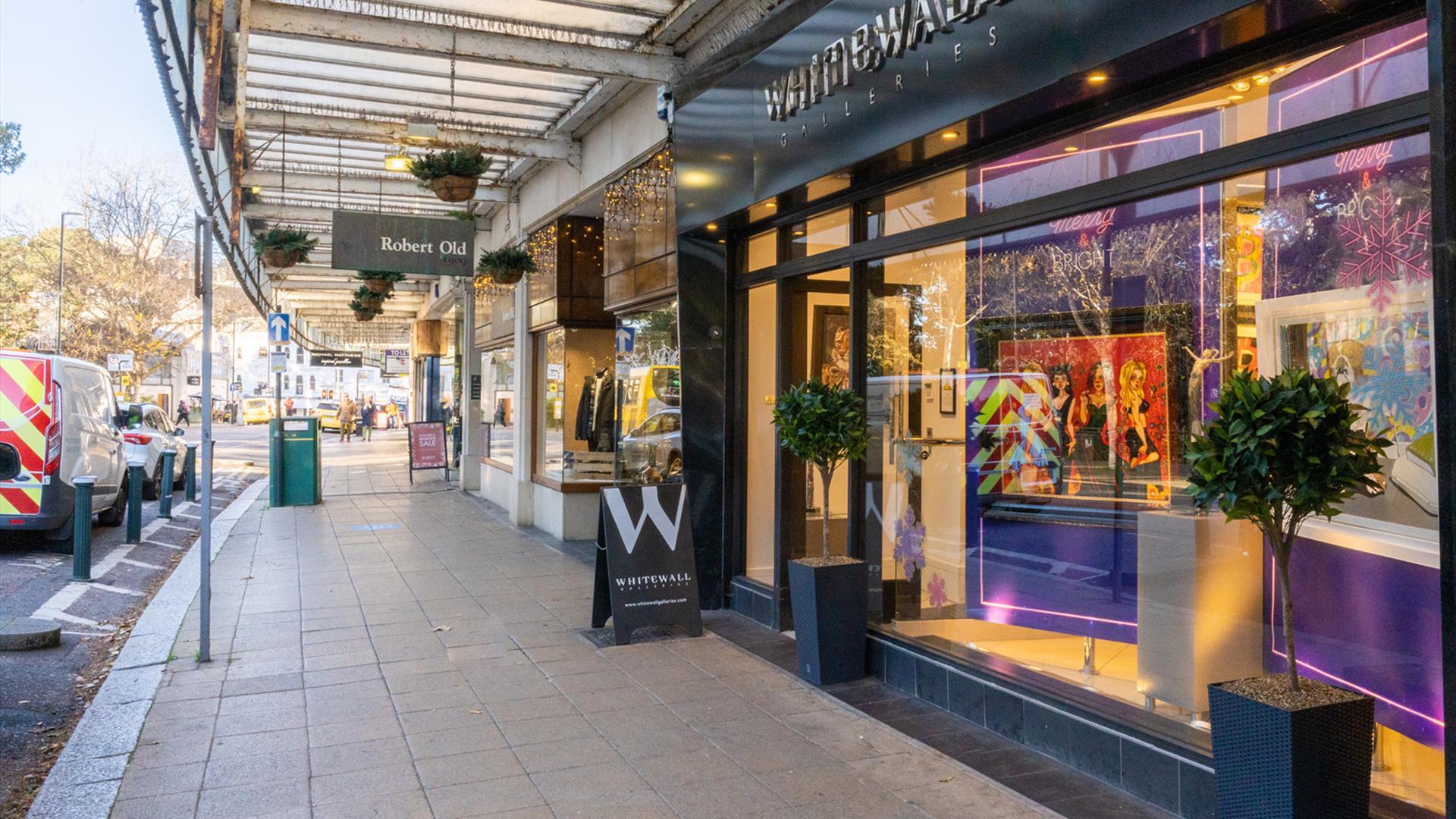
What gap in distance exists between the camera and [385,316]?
34.1 metres

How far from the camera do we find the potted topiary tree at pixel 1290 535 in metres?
2.89

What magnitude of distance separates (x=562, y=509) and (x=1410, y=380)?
9.47 m

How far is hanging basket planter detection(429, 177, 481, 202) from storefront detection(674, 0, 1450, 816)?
2653 mm

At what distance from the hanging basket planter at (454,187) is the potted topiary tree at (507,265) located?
231cm

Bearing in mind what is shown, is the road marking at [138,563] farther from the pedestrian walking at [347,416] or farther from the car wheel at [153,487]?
the pedestrian walking at [347,416]

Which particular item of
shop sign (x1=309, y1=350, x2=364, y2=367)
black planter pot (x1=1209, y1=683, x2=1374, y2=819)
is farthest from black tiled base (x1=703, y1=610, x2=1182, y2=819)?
shop sign (x1=309, y1=350, x2=364, y2=367)

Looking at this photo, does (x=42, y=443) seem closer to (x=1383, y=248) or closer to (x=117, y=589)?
(x=117, y=589)

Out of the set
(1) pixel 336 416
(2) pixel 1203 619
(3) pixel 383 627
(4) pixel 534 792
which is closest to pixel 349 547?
(3) pixel 383 627

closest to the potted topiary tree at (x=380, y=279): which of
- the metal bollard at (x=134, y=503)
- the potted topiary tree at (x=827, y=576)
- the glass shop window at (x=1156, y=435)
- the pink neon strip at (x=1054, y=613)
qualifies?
the metal bollard at (x=134, y=503)

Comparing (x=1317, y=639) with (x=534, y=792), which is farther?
(x=534, y=792)

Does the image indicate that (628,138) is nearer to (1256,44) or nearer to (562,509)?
(562,509)

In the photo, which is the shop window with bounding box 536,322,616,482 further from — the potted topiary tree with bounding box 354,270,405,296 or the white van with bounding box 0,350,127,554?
the white van with bounding box 0,350,127,554

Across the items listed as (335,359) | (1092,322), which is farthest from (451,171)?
(335,359)

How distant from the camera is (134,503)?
11445 mm
